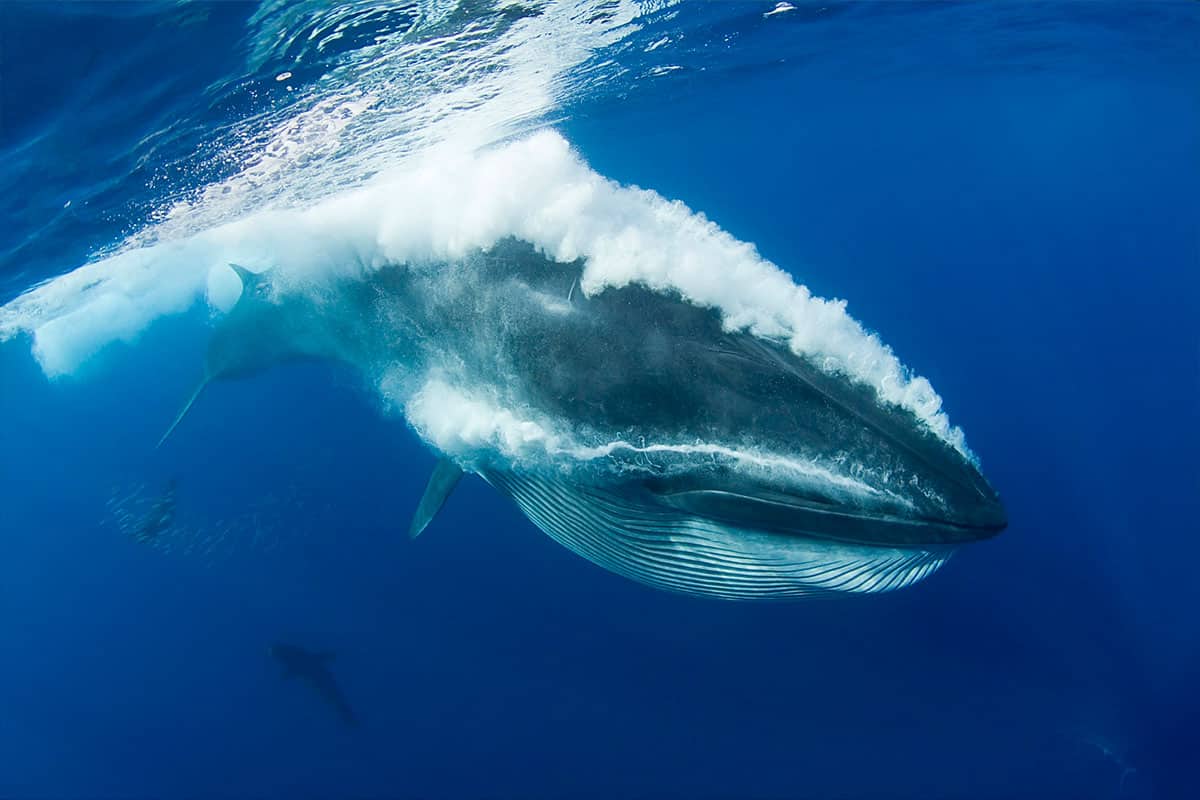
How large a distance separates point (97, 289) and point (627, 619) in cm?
2189

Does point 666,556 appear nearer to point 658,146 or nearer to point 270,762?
point 270,762

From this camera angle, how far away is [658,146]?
40.8 m

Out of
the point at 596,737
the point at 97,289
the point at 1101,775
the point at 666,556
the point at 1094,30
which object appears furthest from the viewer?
the point at 97,289

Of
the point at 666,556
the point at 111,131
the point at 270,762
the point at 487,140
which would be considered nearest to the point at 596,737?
the point at 270,762

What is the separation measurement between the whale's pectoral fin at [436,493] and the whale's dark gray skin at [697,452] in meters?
1.03

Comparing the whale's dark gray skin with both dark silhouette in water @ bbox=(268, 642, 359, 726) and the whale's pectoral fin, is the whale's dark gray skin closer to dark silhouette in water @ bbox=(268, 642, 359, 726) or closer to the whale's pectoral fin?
the whale's pectoral fin

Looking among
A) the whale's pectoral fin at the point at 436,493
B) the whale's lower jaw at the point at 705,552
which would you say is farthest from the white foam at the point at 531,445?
the whale's pectoral fin at the point at 436,493

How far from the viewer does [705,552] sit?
4305 mm

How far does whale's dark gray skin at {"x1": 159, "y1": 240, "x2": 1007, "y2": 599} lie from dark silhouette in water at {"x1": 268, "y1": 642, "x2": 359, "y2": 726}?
1098 cm

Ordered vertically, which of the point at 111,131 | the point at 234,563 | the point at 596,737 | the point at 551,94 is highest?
the point at 111,131

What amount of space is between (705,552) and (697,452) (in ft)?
2.65

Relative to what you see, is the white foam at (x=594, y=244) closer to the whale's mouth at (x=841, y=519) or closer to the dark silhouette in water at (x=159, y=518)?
the whale's mouth at (x=841, y=519)

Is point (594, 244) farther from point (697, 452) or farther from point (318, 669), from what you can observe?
point (318, 669)

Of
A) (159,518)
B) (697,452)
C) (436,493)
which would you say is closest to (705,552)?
(697,452)
